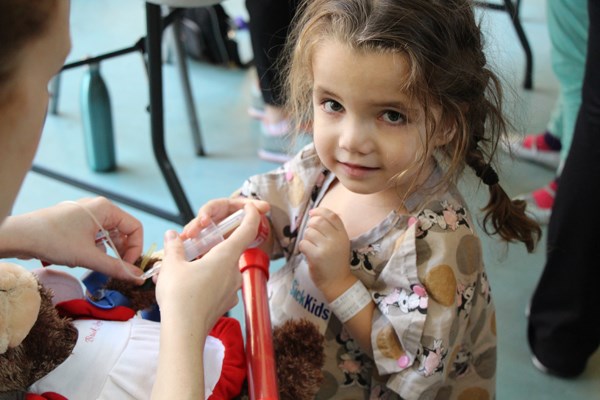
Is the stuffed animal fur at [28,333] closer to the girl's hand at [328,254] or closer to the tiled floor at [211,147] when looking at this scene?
the girl's hand at [328,254]

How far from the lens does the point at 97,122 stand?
7.25 ft

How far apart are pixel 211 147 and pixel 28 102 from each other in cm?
195

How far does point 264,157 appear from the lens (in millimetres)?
2373

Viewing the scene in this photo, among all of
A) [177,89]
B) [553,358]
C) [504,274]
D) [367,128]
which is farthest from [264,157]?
[367,128]

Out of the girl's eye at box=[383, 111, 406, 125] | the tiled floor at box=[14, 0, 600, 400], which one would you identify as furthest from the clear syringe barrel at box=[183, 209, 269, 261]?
the tiled floor at box=[14, 0, 600, 400]

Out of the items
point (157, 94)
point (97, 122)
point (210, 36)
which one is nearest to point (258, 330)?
point (157, 94)

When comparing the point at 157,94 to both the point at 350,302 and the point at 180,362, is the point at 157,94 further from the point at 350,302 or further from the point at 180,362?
the point at 180,362

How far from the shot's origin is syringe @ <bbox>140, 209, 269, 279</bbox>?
0.91 metres

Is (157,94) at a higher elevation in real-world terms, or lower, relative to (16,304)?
lower

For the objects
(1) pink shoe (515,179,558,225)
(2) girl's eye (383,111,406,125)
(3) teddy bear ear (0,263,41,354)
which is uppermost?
(2) girl's eye (383,111,406,125)

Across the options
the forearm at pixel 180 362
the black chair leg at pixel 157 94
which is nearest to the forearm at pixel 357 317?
the forearm at pixel 180 362

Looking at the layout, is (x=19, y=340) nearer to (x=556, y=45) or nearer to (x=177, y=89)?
(x=556, y=45)

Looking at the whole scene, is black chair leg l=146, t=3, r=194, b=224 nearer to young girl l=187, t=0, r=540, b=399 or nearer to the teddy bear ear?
young girl l=187, t=0, r=540, b=399

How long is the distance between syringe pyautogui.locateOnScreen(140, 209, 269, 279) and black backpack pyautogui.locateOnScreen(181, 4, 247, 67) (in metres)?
2.08
